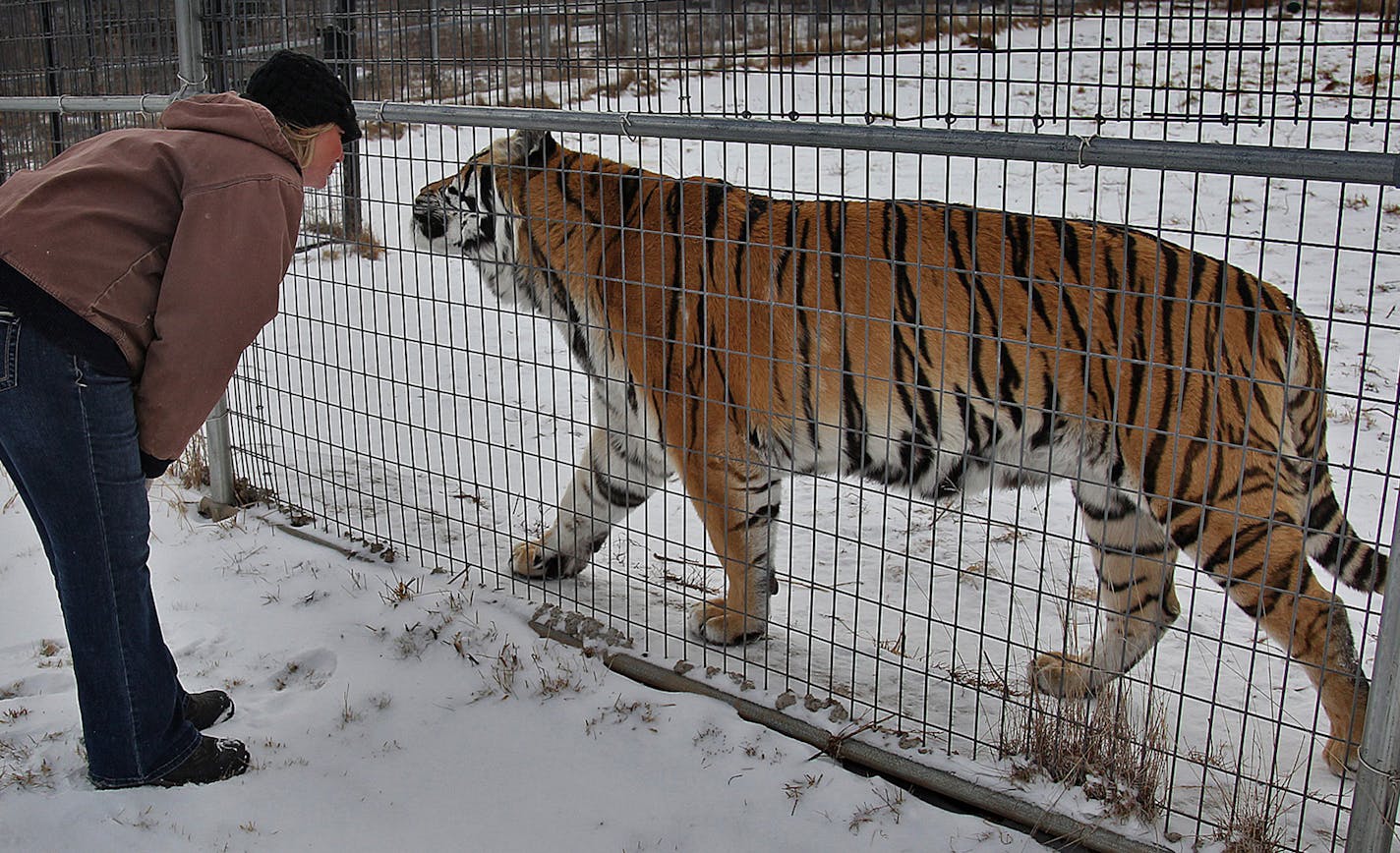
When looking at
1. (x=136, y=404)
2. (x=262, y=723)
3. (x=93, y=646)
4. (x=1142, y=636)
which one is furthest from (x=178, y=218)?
(x=1142, y=636)

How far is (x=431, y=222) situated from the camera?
432 cm

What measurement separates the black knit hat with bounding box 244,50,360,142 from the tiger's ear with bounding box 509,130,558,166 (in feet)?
3.46

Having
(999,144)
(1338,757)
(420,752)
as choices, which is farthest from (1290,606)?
(420,752)

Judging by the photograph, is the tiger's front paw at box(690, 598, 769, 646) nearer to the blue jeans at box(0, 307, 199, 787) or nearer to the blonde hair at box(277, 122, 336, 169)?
the blue jeans at box(0, 307, 199, 787)

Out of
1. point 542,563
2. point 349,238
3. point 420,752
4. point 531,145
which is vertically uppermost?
point 531,145

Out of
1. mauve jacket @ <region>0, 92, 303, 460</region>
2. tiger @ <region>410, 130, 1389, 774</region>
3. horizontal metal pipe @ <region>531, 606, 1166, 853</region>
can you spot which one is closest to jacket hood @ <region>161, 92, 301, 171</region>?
mauve jacket @ <region>0, 92, 303, 460</region>

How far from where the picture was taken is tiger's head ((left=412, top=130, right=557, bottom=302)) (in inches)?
166

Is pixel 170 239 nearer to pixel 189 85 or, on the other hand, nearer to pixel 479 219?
pixel 479 219

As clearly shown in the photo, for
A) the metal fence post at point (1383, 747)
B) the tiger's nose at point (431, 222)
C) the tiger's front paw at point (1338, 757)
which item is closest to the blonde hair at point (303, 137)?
the tiger's nose at point (431, 222)

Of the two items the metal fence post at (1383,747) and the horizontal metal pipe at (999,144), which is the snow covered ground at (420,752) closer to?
the metal fence post at (1383,747)

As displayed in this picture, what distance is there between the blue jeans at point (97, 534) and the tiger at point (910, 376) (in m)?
1.34

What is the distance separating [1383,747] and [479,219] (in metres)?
3.15

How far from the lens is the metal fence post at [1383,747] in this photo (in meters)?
2.41

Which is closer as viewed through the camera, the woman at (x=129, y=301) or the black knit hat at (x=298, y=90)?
the woman at (x=129, y=301)
